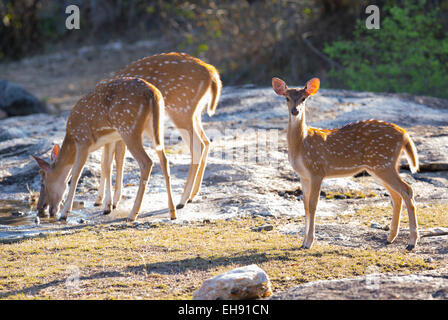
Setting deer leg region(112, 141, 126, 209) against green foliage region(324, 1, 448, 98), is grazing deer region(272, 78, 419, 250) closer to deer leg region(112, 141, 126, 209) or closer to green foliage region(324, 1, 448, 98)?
deer leg region(112, 141, 126, 209)

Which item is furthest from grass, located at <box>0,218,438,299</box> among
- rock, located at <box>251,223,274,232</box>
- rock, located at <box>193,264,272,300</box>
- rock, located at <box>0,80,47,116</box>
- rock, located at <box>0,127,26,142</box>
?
rock, located at <box>0,80,47,116</box>

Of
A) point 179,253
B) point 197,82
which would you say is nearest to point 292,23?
point 197,82

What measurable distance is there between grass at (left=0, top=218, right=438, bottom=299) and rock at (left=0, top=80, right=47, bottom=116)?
10161 mm

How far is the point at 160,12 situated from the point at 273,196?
1813cm

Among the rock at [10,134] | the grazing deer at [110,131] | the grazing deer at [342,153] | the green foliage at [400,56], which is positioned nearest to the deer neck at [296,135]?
the grazing deer at [342,153]

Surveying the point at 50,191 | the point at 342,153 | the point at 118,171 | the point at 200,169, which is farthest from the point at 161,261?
the point at 200,169

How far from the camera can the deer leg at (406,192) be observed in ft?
22.1

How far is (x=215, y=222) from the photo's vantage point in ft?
25.8

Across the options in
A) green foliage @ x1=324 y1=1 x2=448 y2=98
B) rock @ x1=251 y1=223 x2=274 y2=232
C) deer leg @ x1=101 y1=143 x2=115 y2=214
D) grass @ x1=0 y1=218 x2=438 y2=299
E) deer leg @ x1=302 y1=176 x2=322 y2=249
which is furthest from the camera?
green foliage @ x1=324 y1=1 x2=448 y2=98

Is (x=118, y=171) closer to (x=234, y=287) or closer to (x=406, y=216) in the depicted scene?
(x=406, y=216)

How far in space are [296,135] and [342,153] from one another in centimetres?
53

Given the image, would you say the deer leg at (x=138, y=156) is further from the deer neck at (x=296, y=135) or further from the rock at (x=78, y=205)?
the deer neck at (x=296, y=135)

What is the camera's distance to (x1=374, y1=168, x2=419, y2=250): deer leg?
6.73 metres

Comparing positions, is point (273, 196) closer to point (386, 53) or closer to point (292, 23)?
point (386, 53)
